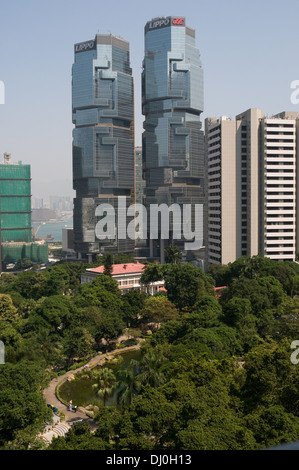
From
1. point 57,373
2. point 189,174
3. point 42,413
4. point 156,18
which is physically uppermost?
point 156,18

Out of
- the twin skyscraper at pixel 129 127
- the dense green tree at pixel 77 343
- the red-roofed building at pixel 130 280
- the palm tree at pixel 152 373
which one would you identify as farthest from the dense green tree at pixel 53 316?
the twin skyscraper at pixel 129 127

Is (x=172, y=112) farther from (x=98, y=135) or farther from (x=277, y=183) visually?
(x=277, y=183)

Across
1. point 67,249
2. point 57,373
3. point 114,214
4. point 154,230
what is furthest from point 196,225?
point 57,373

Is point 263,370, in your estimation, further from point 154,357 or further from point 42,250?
point 42,250

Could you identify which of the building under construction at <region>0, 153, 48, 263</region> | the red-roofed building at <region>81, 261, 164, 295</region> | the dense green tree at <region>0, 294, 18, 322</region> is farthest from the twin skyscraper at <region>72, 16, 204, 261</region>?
the dense green tree at <region>0, 294, 18, 322</region>

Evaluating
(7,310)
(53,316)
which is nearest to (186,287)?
(53,316)

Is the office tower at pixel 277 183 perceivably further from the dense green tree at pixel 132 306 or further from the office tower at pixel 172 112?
the office tower at pixel 172 112
